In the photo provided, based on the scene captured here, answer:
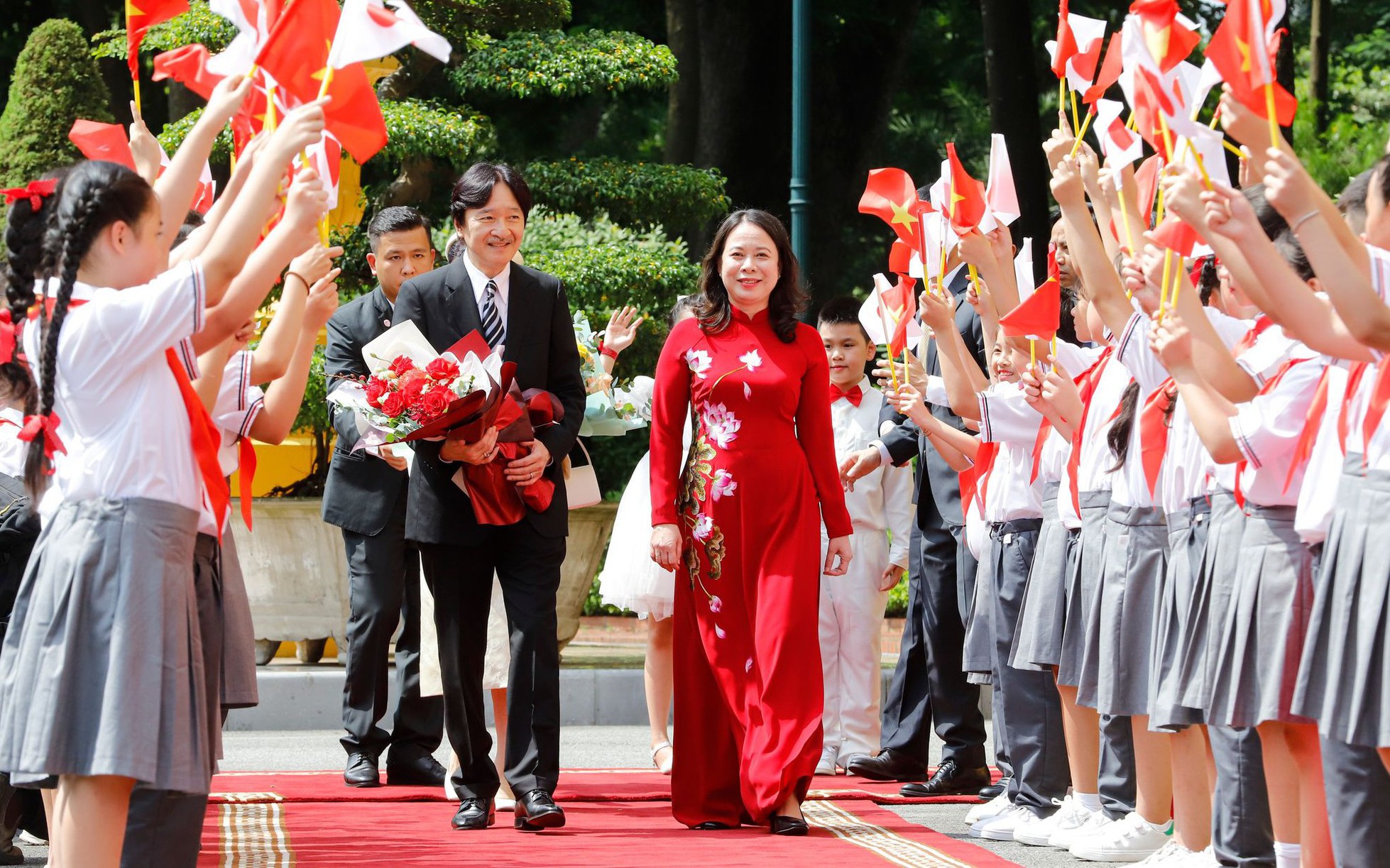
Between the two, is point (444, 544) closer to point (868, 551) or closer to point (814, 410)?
point (814, 410)

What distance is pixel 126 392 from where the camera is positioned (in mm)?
3350

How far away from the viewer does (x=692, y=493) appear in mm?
5816

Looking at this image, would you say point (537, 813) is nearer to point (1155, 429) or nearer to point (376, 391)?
point (376, 391)

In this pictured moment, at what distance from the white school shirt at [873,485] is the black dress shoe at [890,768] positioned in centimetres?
78

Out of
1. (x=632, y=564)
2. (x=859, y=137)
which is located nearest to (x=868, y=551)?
(x=632, y=564)

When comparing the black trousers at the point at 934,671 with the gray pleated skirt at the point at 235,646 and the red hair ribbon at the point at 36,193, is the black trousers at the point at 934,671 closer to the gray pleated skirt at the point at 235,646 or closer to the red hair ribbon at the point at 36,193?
the gray pleated skirt at the point at 235,646

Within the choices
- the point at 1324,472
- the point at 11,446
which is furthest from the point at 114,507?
the point at 1324,472

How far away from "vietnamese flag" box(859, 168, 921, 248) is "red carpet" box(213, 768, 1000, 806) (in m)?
1.98

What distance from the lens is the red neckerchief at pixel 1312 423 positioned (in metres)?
3.67

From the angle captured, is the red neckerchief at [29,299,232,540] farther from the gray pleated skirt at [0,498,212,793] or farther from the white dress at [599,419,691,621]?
the white dress at [599,419,691,621]

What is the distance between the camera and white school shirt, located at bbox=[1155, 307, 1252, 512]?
4285 mm

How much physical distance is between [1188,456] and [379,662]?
3.40 m

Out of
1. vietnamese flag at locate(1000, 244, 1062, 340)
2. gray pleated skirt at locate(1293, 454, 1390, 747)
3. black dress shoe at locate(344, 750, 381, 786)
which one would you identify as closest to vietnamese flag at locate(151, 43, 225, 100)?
vietnamese flag at locate(1000, 244, 1062, 340)

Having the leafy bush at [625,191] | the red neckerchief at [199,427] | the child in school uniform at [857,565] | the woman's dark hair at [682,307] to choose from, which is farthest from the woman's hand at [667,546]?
the leafy bush at [625,191]
